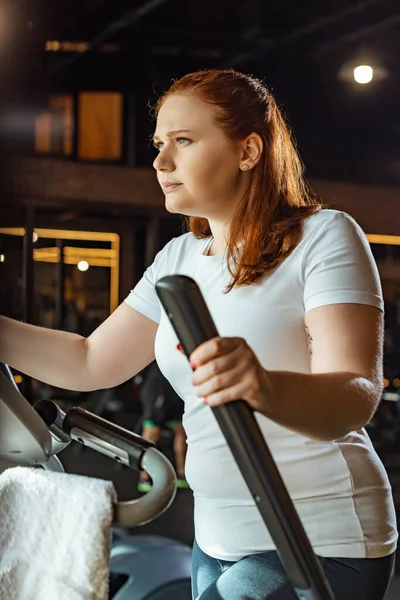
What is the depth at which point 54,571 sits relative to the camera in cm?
94

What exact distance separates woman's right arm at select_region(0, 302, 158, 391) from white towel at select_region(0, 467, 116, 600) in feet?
1.19

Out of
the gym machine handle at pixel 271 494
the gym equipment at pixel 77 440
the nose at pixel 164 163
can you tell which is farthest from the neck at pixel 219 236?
the gym machine handle at pixel 271 494

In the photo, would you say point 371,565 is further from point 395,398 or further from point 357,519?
point 395,398

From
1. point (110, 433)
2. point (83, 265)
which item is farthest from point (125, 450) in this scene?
point (83, 265)

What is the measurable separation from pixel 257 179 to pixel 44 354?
44cm

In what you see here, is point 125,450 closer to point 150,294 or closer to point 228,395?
point 228,395

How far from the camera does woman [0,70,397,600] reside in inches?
38.5

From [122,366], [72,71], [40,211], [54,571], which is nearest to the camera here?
[54,571]

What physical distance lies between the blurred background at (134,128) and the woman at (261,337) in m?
0.88

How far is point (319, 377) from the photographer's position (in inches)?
33.8

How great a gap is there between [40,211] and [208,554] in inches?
52.0

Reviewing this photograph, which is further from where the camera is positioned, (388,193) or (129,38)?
(129,38)

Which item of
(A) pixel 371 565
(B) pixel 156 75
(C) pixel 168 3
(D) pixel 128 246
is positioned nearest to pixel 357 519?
(A) pixel 371 565

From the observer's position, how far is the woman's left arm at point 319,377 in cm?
74
